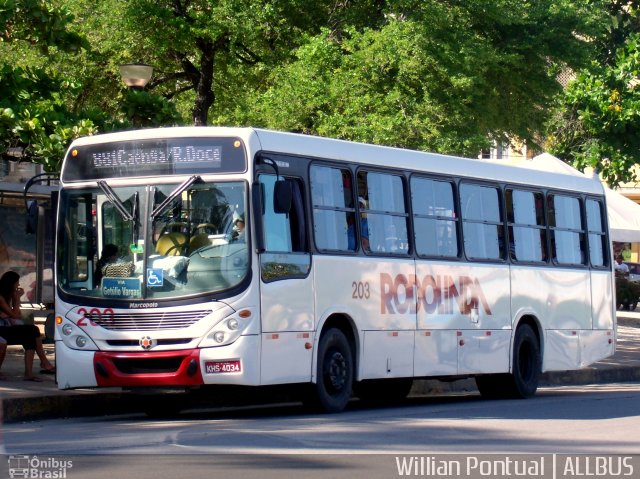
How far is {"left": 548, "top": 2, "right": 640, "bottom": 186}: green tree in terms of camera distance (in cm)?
3881

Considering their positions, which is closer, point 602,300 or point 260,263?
point 260,263

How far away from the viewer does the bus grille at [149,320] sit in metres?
13.6

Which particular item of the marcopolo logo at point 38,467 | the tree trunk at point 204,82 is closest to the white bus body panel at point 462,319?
the marcopolo logo at point 38,467

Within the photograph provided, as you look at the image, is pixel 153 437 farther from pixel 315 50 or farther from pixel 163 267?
pixel 315 50

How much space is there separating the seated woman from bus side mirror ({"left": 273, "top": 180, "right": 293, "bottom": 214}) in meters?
4.69

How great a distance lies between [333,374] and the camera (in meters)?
14.9

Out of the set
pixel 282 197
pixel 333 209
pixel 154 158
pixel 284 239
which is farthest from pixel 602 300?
pixel 154 158

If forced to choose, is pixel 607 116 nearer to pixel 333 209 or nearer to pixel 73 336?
pixel 333 209

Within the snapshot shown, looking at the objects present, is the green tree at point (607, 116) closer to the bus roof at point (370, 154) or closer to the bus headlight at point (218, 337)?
the bus roof at point (370, 154)

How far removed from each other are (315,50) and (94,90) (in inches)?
228

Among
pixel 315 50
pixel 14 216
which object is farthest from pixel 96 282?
pixel 315 50

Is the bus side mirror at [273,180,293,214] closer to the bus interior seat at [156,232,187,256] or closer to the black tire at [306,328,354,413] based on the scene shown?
the bus interior seat at [156,232,187,256]

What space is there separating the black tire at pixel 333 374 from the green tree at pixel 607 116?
23282mm

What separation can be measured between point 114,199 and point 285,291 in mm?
2050
